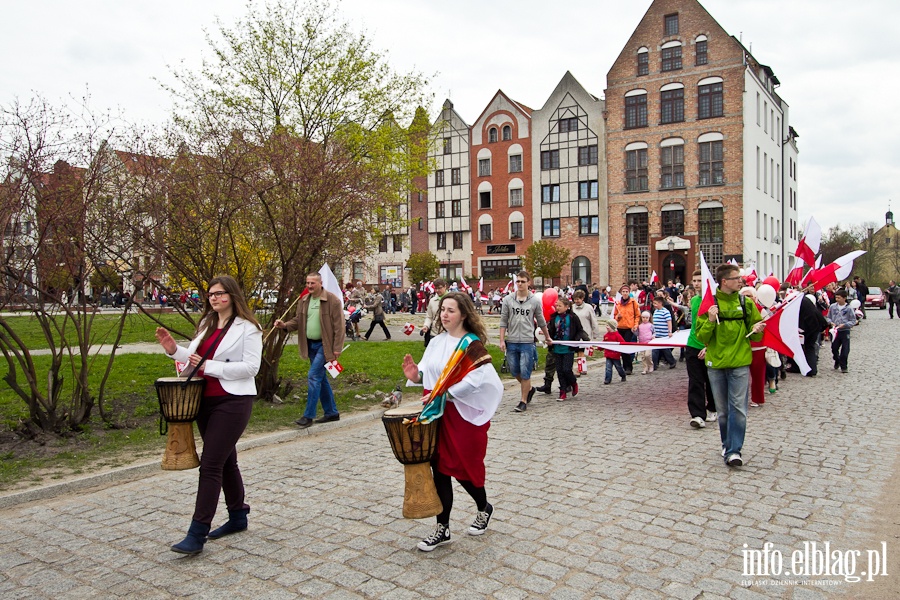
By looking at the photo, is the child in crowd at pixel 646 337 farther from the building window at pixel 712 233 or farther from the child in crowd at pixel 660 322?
the building window at pixel 712 233

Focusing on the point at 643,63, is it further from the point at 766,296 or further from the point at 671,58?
the point at 766,296

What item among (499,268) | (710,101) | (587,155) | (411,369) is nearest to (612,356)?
(411,369)

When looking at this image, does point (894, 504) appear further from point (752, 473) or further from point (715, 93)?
point (715, 93)

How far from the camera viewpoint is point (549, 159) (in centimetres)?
5559

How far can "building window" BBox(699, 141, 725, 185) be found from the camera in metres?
47.6

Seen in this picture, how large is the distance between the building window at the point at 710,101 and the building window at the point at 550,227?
12966 mm

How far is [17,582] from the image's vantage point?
180 inches

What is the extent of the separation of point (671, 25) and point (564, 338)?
4361 cm

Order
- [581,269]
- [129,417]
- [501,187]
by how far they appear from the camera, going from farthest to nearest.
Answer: [501,187] < [581,269] < [129,417]

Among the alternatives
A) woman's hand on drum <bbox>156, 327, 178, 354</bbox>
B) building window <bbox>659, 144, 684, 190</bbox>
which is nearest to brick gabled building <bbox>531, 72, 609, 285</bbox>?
building window <bbox>659, 144, 684, 190</bbox>

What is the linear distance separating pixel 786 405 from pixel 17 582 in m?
10.2

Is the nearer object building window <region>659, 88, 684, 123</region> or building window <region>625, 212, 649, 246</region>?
building window <region>659, 88, 684, 123</region>

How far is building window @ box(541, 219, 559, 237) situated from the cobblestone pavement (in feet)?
154

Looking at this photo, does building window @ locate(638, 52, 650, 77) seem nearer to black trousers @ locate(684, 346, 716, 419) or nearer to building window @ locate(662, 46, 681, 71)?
building window @ locate(662, 46, 681, 71)
